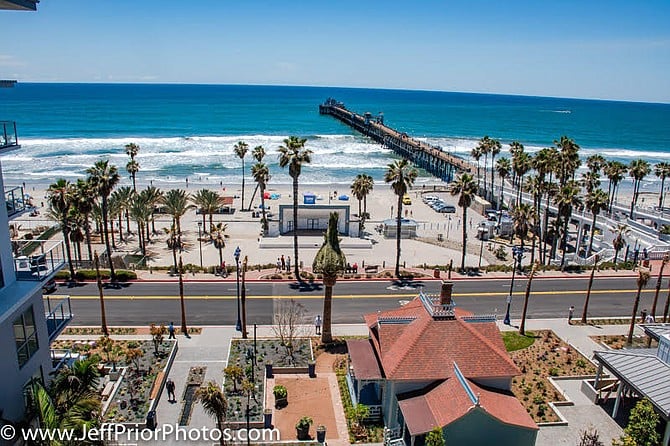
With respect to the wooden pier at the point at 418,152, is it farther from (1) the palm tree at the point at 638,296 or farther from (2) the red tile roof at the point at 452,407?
(2) the red tile roof at the point at 452,407

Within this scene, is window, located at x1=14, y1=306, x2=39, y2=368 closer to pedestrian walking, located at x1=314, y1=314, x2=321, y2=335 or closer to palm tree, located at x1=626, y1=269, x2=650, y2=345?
pedestrian walking, located at x1=314, y1=314, x2=321, y2=335

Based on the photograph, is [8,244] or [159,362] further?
[159,362]

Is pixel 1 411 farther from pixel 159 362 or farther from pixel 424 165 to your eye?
pixel 424 165

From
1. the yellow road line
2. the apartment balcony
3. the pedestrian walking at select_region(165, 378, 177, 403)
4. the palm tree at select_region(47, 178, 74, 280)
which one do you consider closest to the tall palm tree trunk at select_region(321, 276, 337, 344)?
the yellow road line

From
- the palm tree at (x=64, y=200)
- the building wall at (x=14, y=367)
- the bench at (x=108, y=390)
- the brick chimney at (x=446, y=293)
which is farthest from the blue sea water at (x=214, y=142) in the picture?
the building wall at (x=14, y=367)

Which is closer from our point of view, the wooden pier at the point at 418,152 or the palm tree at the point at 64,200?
the palm tree at the point at 64,200

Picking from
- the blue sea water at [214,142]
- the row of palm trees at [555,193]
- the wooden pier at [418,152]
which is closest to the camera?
the row of palm trees at [555,193]

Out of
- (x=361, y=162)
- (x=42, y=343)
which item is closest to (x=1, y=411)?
(x=42, y=343)
